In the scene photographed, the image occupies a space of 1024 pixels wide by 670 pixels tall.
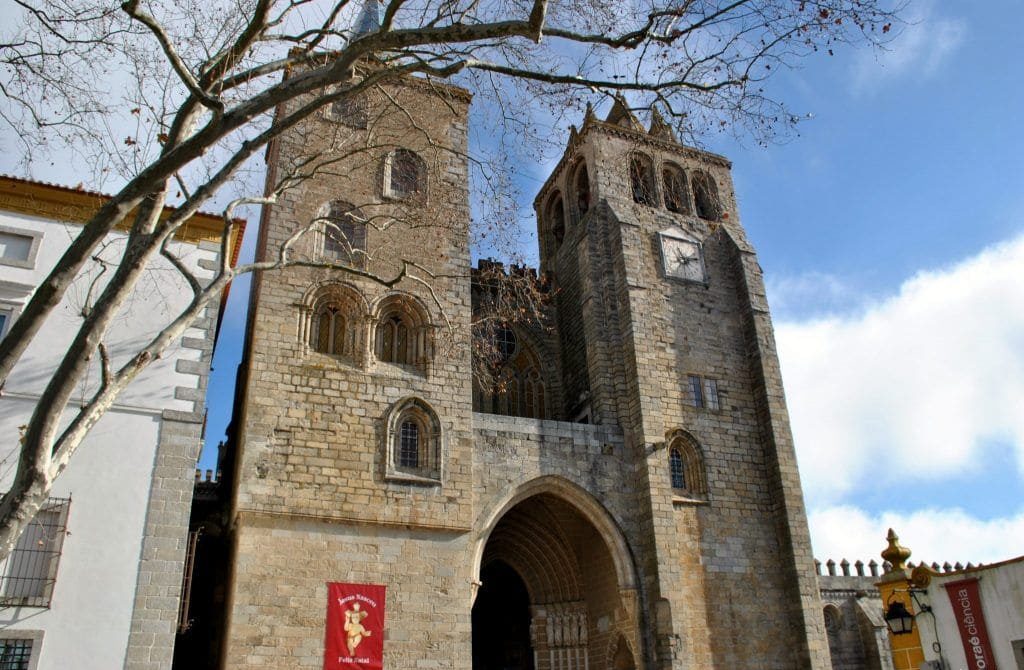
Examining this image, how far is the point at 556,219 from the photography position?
22.3 meters

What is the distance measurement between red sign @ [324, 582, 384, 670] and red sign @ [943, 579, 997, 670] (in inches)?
321

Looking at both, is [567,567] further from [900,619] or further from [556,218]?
[556,218]

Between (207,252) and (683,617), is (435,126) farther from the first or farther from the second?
(683,617)

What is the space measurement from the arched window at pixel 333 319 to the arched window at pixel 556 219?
827 centimetres

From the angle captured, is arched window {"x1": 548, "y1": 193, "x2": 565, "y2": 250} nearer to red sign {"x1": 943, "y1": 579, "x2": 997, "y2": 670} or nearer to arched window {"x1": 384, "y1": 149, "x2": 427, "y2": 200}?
arched window {"x1": 384, "y1": 149, "x2": 427, "y2": 200}

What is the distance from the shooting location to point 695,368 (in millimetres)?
17453

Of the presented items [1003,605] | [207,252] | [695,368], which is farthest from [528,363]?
[1003,605]

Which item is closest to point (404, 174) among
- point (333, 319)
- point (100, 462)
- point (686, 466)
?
point (333, 319)

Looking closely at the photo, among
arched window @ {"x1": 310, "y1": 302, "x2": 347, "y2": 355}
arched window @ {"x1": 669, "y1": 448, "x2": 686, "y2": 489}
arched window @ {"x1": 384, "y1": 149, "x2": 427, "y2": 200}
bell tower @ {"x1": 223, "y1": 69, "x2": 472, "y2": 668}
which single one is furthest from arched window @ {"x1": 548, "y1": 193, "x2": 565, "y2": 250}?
arched window @ {"x1": 310, "y1": 302, "x2": 347, "y2": 355}

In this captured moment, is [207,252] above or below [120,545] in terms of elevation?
above

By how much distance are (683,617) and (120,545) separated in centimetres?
937

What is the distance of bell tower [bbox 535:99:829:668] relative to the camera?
15.3 metres

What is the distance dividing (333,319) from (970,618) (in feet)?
35.7

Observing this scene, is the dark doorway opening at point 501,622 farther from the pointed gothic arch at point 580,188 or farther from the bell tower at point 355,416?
the pointed gothic arch at point 580,188
